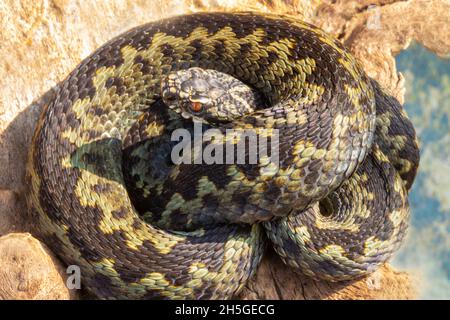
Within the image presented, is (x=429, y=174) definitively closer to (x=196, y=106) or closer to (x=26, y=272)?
(x=196, y=106)

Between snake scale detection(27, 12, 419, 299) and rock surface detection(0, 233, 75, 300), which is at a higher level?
snake scale detection(27, 12, 419, 299)

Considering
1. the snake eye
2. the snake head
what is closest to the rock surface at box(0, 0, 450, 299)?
the snake head

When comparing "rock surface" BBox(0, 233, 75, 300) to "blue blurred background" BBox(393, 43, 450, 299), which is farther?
"blue blurred background" BBox(393, 43, 450, 299)

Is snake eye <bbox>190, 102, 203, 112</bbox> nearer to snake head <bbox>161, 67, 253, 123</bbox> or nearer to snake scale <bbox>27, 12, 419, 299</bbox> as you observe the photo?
snake head <bbox>161, 67, 253, 123</bbox>

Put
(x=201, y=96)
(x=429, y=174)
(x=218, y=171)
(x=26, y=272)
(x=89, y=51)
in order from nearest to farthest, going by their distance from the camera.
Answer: (x=26, y=272) < (x=218, y=171) < (x=201, y=96) < (x=89, y=51) < (x=429, y=174)

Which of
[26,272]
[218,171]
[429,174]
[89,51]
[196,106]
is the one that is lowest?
[26,272]

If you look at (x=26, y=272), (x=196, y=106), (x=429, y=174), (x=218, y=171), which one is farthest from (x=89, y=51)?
(x=429, y=174)

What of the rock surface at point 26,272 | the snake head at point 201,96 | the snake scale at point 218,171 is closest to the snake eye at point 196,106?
the snake head at point 201,96
